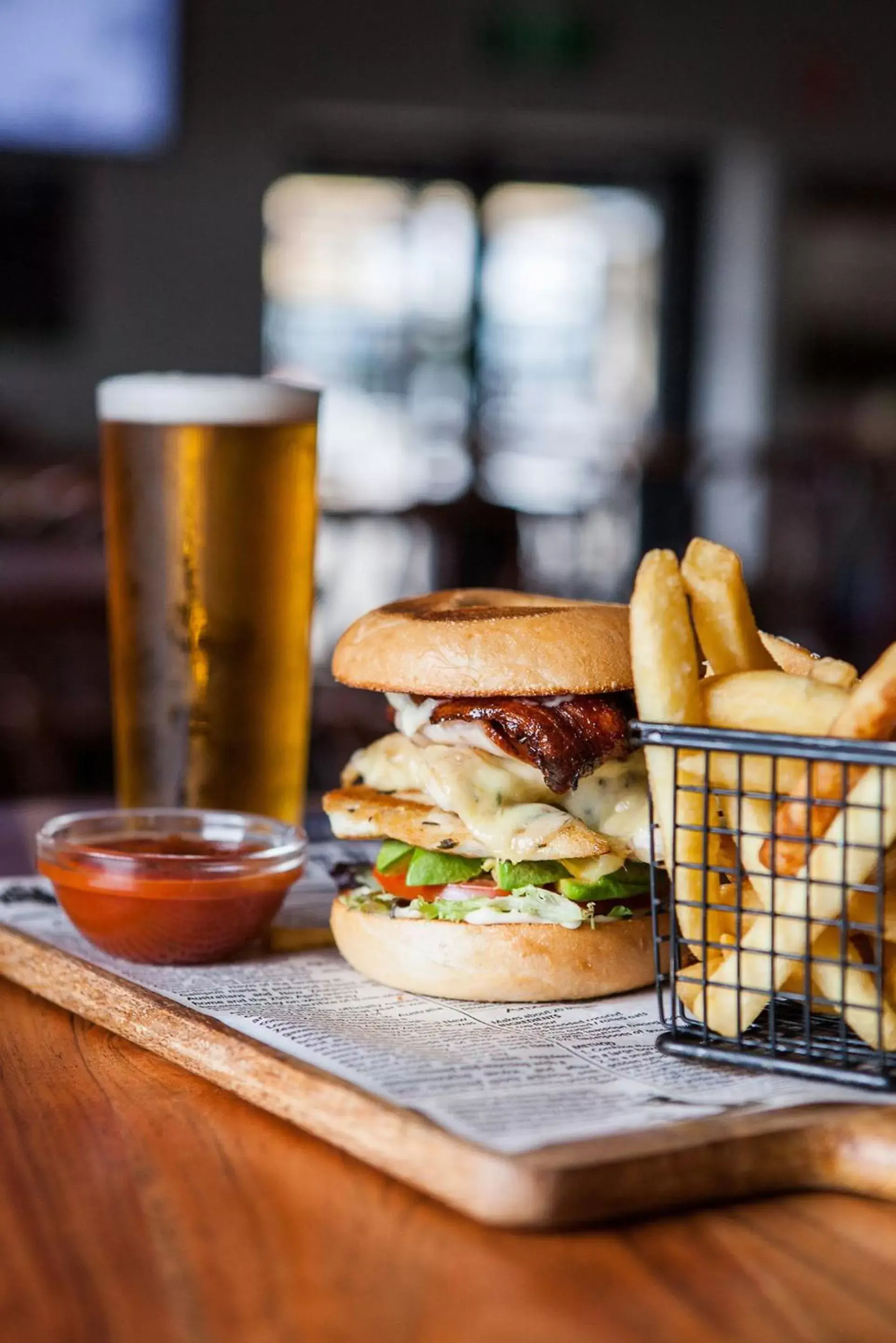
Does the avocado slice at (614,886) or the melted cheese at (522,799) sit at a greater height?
the melted cheese at (522,799)

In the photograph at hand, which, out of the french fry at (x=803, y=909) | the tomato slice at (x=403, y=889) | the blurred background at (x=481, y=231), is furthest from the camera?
the blurred background at (x=481, y=231)

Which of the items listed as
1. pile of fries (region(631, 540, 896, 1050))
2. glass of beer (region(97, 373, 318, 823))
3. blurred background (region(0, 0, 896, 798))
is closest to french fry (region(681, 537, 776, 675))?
pile of fries (region(631, 540, 896, 1050))

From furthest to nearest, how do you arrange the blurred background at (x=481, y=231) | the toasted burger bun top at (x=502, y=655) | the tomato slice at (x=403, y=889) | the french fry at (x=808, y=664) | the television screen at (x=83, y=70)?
the blurred background at (x=481, y=231)
the television screen at (x=83, y=70)
the tomato slice at (x=403, y=889)
the toasted burger bun top at (x=502, y=655)
the french fry at (x=808, y=664)

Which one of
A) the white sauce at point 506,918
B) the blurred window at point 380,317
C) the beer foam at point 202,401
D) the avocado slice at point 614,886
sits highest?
Result: the blurred window at point 380,317

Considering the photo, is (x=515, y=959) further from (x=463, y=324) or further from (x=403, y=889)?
(x=463, y=324)

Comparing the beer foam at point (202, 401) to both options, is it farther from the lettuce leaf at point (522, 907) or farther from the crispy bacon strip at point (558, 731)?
the lettuce leaf at point (522, 907)

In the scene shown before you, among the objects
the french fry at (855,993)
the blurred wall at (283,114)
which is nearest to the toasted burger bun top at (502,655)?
the french fry at (855,993)
